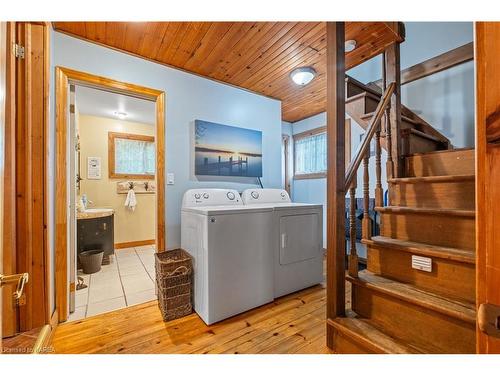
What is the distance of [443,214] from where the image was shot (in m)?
1.29

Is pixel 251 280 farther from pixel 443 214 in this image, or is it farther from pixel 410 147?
pixel 410 147

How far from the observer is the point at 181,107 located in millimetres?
2367

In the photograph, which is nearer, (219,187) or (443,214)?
(443,214)

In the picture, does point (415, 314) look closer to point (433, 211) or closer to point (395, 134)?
point (433, 211)

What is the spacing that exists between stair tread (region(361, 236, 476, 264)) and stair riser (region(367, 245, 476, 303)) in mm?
39

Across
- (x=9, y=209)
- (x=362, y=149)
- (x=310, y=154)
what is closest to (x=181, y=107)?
(x=9, y=209)

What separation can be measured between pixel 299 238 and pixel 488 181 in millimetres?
1929

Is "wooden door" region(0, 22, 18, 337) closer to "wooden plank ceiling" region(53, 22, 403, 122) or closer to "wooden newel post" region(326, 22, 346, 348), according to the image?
"wooden plank ceiling" region(53, 22, 403, 122)

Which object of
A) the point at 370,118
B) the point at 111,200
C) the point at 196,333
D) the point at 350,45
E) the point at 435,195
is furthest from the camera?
the point at 111,200

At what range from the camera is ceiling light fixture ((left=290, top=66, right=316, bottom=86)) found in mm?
2412

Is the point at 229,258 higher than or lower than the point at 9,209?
lower

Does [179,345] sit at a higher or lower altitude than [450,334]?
lower
